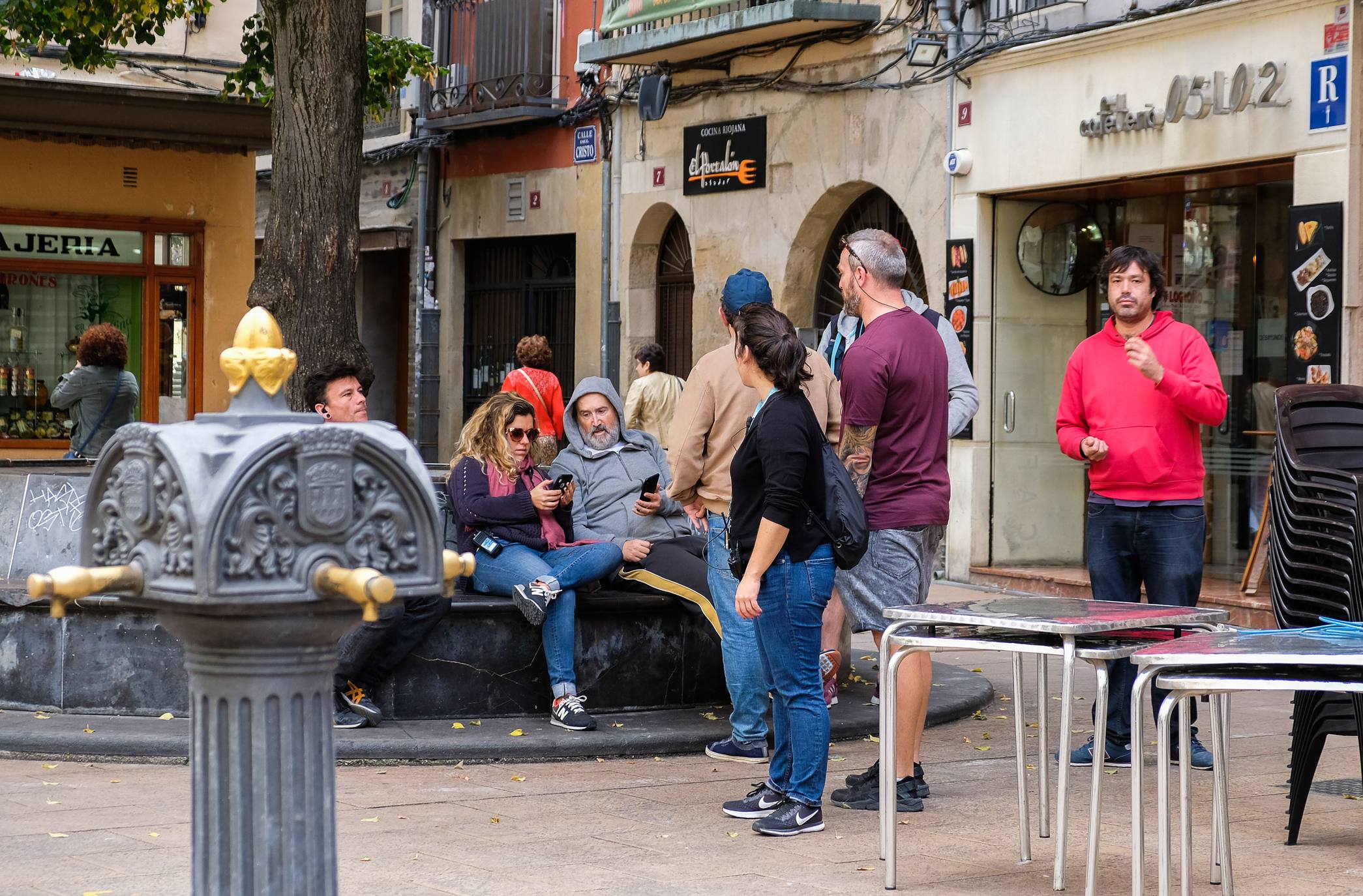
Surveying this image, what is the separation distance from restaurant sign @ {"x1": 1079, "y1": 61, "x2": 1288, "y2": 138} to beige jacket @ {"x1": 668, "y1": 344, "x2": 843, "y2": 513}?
5.97 meters

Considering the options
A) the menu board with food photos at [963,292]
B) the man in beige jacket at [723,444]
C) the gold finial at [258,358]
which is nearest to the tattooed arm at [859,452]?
the man in beige jacket at [723,444]

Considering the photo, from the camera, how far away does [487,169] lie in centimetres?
2128

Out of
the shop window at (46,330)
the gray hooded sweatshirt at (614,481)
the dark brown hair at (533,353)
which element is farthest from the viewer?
the shop window at (46,330)

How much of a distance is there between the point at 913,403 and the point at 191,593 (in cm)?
357

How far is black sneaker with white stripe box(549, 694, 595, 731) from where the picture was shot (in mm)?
7375

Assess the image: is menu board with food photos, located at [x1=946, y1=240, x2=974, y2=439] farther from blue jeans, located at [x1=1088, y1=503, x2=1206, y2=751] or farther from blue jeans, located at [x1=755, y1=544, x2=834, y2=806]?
blue jeans, located at [x1=755, y1=544, x2=834, y2=806]

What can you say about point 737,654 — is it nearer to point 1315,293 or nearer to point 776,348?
point 776,348

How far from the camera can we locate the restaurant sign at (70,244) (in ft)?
57.0

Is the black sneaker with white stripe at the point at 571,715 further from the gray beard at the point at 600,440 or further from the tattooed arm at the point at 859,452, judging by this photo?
the tattooed arm at the point at 859,452

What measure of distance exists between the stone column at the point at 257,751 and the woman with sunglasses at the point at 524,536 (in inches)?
157

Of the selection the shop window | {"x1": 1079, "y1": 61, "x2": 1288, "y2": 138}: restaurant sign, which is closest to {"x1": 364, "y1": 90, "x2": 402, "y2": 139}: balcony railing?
the shop window

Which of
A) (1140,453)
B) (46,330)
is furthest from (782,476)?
(46,330)

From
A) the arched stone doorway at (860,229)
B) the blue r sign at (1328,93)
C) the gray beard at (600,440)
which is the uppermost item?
the blue r sign at (1328,93)

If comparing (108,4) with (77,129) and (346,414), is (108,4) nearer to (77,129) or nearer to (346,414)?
(77,129)
